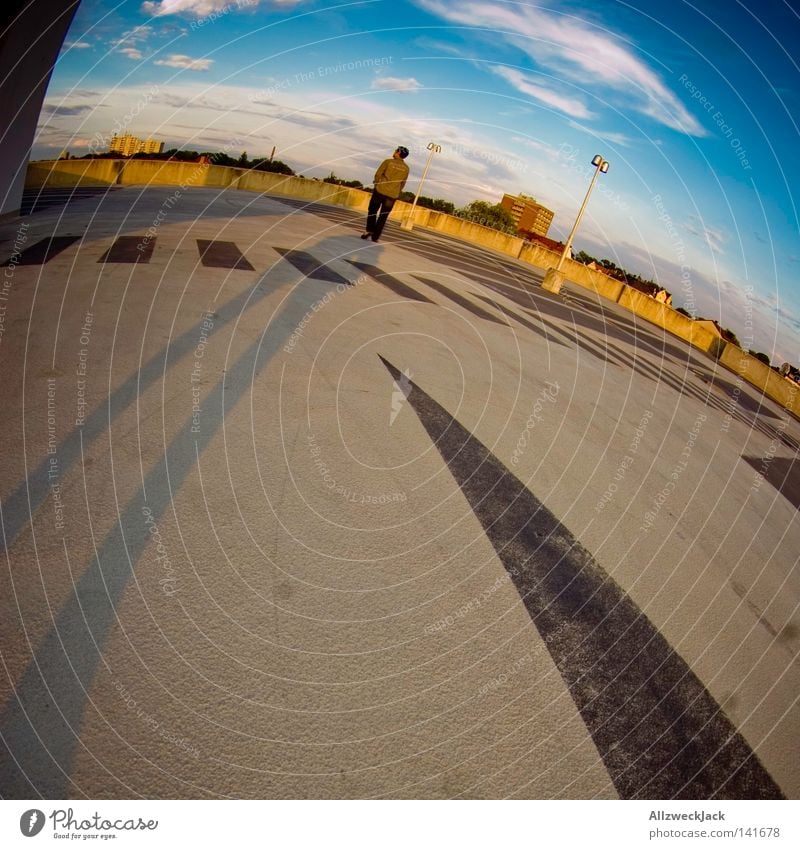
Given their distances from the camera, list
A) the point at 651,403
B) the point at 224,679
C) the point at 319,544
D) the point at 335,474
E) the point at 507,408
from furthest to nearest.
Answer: the point at 651,403
the point at 507,408
the point at 335,474
the point at 319,544
the point at 224,679

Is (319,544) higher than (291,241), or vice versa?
(291,241)

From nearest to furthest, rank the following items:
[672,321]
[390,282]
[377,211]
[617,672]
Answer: [617,672], [390,282], [377,211], [672,321]

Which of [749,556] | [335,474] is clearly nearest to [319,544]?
[335,474]

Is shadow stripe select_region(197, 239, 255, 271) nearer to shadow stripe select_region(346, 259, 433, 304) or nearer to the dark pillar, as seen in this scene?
shadow stripe select_region(346, 259, 433, 304)

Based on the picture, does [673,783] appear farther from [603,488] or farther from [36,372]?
[36,372]

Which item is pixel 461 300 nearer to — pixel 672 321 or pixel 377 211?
pixel 377 211

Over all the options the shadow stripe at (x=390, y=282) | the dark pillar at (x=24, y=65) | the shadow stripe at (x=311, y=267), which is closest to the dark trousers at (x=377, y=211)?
the shadow stripe at (x=390, y=282)

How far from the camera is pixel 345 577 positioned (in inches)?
98.1

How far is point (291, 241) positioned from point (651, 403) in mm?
7483

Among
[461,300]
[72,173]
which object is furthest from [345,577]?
[72,173]

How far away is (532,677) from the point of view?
87.7 inches

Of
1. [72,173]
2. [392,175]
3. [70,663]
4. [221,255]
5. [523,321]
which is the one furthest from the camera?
[72,173]

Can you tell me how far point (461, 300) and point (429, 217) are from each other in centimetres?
3292

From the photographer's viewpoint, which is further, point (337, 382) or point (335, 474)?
point (337, 382)
